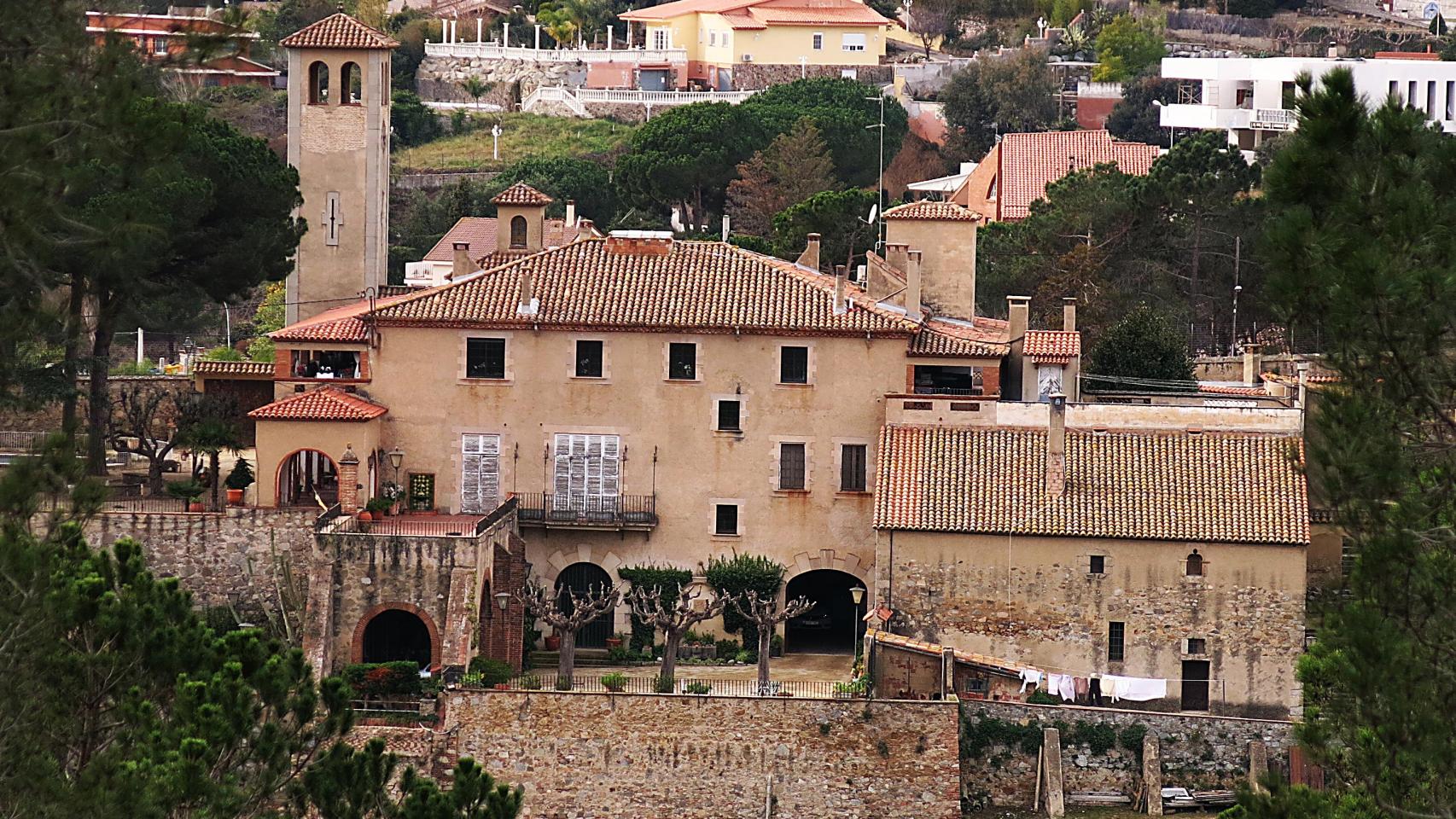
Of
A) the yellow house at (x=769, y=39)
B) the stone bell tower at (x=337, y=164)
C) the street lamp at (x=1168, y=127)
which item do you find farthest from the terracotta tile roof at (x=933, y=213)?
the yellow house at (x=769, y=39)

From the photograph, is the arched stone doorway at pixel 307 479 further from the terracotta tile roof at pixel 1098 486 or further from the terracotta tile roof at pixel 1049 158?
the terracotta tile roof at pixel 1049 158

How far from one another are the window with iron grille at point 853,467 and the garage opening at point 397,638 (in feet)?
26.6

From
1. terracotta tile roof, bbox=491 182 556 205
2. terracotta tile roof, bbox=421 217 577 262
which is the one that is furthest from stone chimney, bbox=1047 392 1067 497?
terracotta tile roof, bbox=421 217 577 262

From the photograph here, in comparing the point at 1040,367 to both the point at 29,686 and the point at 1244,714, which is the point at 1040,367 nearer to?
the point at 1244,714

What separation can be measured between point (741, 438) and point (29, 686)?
2784 cm

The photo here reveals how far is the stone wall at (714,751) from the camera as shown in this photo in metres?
52.5

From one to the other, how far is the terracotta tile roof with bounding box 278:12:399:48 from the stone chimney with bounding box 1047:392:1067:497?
17.5 metres

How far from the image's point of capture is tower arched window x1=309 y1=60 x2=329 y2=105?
65.4 metres

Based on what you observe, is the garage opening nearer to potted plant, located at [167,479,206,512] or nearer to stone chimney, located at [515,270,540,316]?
potted plant, located at [167,479,206,512]

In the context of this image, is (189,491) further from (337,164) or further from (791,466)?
(791,466)

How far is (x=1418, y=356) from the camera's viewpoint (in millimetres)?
28469

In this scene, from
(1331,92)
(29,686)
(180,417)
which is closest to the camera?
(1331,92)

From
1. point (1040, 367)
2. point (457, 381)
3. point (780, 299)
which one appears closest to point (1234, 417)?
point (1040, 367)

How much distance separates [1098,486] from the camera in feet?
182
